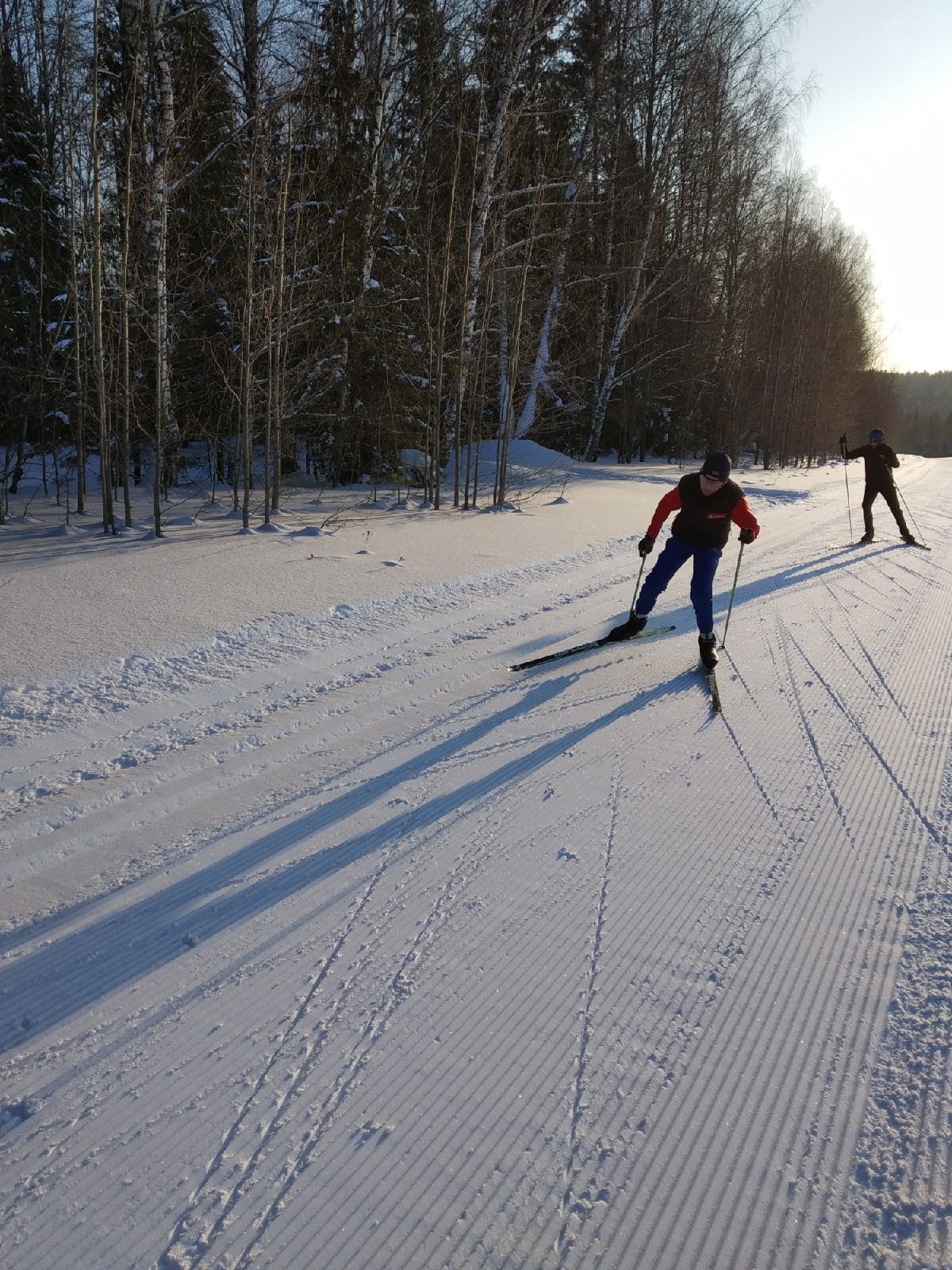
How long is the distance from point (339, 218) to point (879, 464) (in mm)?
10305

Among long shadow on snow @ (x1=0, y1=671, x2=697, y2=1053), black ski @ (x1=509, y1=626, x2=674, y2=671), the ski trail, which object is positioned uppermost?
black ski @ (x1=509, y1=626, x2=674, y2=671)

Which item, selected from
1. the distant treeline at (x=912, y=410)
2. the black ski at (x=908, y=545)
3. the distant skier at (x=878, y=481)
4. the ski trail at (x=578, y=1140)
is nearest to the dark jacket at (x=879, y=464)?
the distant skier at (x=878, y=481)

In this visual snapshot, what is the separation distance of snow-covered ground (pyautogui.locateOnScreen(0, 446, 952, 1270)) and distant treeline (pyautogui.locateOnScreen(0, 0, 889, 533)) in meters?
5.97

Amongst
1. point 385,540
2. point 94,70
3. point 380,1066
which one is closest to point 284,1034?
point 380,1066

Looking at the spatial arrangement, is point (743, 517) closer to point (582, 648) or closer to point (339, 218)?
point (582, 648)

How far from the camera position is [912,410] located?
121 meters

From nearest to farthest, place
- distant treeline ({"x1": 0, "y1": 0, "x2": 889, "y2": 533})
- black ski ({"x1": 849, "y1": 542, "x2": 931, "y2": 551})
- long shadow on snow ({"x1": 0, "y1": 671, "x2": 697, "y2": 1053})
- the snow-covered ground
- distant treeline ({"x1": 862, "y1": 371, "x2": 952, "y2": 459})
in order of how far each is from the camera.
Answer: the snow-covered ground < long shadow on snow ({"x1": 0, "y1": 671, "x2": 697, "y2": 1053}) < distant treeline ({"x1": 0, "y1": 0, "x2": 889, "y2": 533}) < black ski ({"x1": 849, "y1": 542, "x2": 931, "y2": 551}) < distant treeline ({"x1": 862, "y1": 371, "x2": 952, "y2": 459})

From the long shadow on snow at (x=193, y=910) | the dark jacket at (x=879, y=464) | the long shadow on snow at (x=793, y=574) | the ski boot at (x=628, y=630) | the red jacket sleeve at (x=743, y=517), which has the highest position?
the dark jacket at (x=879, y=464)

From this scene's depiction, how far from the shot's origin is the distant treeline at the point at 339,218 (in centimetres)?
965

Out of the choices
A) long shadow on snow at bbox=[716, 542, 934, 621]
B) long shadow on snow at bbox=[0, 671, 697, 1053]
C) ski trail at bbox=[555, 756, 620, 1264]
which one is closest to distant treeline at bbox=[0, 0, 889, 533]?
long shadow on snow at bbox=[716, 542, 934, 621]

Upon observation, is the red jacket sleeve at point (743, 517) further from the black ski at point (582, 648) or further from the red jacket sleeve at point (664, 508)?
the black ski at point (582, 648)

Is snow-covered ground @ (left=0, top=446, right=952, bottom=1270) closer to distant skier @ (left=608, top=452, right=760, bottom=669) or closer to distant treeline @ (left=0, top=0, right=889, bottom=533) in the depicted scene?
distant skier @ (left=608, top=452, right=760, bottom=669)

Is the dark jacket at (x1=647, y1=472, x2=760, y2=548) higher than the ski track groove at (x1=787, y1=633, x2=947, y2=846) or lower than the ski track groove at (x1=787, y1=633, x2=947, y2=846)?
higher

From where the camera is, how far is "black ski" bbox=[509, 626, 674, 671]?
5.32m
